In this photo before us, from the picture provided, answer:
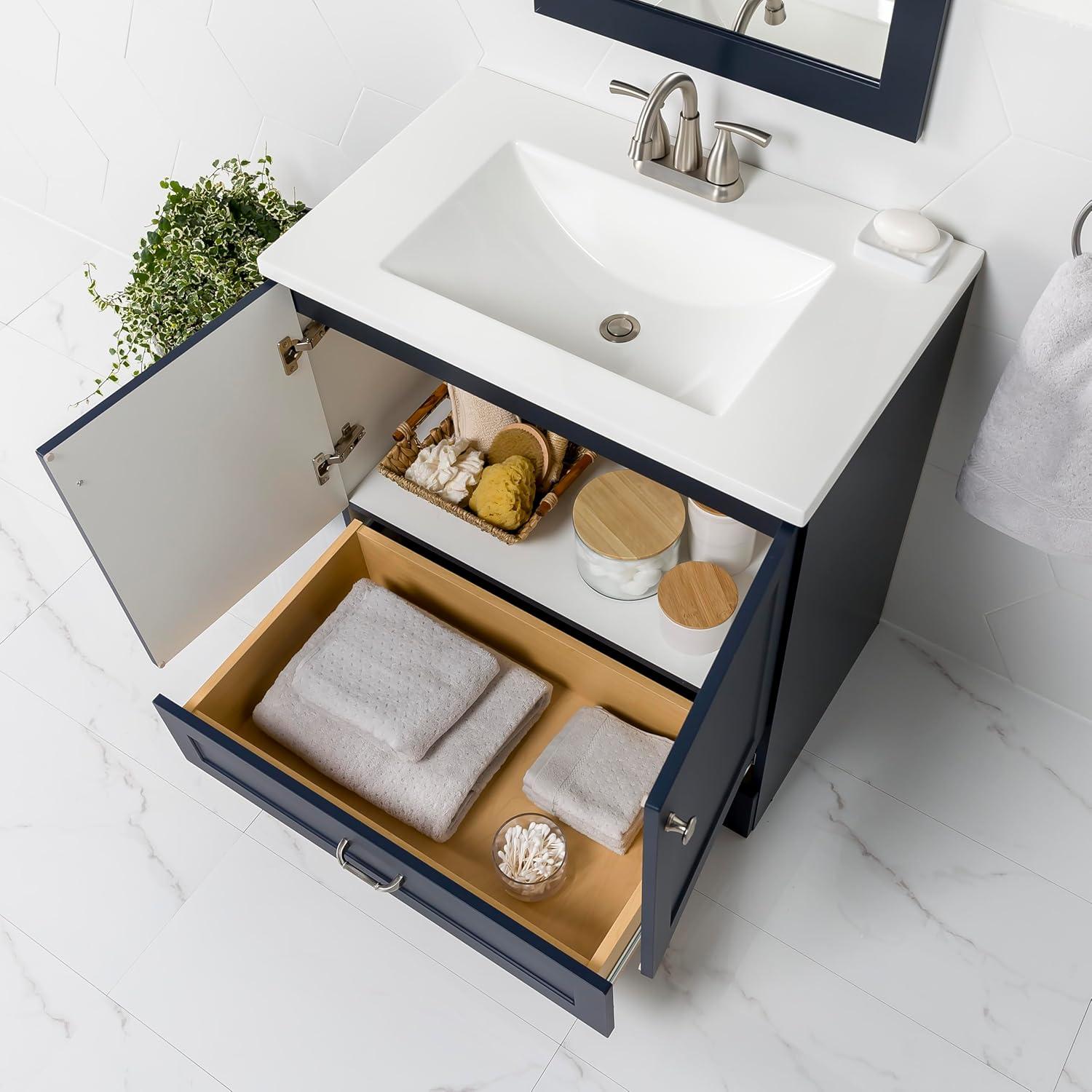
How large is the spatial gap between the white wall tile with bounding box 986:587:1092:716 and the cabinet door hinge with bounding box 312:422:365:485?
0.99 metres

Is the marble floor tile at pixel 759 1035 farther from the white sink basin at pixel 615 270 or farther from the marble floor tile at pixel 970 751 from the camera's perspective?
the white sink basin at pixel 615 270

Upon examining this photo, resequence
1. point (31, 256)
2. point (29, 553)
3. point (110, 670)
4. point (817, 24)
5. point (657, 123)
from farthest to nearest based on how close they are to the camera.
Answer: point (31, 256) < point (29, 553) < point (110, 670) < point (657, 123) < point (817, 24)

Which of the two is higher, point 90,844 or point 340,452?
point 340,452

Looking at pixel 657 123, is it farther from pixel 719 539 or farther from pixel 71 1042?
pixel 71 1042

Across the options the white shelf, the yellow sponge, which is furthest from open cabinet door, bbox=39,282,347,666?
the yellow sponge

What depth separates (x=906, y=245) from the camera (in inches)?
49.6

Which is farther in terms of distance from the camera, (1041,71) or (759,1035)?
(759,1035)

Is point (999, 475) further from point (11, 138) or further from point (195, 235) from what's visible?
point (11, 138)

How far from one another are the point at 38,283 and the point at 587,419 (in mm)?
1744

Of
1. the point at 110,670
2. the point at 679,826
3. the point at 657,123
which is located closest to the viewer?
the point at 679,826

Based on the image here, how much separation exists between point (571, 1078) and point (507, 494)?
0.77 m

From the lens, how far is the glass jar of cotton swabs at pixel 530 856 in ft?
4.58

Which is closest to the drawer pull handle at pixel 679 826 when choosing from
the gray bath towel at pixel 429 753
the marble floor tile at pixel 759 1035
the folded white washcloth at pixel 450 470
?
the gray bath towel at pixel 429 753

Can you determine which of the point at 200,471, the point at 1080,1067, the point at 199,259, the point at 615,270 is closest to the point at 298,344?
the point at 200,471
